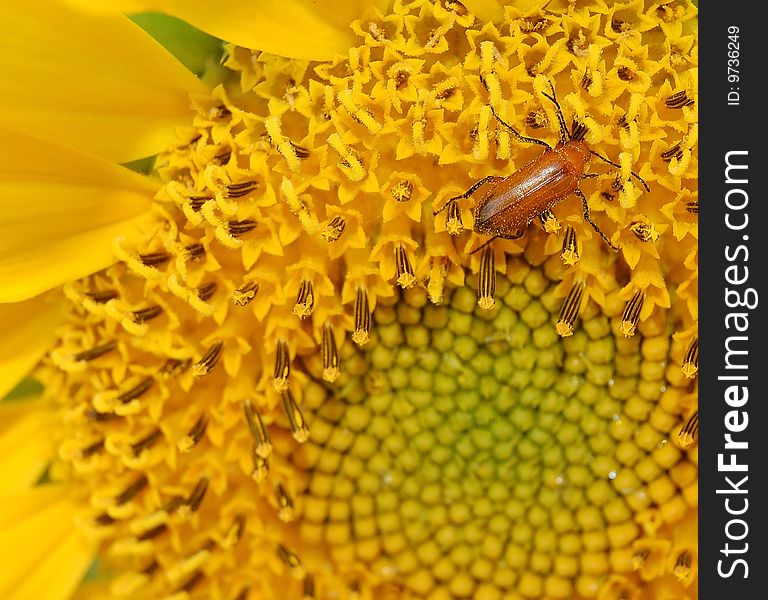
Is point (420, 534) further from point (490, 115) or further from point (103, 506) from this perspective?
point (490, 115)

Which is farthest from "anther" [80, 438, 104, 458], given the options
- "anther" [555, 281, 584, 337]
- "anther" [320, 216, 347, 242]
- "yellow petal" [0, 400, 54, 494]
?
"anther" [555, 281, 584, 337]

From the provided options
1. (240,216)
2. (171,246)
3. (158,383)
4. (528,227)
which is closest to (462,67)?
(528,227)

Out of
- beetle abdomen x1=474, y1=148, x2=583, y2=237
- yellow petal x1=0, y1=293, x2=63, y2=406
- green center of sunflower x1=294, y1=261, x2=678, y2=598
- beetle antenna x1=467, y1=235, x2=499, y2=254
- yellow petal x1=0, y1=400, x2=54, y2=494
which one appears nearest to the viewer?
beetle abdomen x1=474, y1=148, x2=583, y2=237

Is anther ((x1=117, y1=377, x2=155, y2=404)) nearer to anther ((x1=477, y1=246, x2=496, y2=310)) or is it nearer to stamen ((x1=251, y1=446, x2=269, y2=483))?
stamen ((x1=251, y1=446, x2=269, y2=483))

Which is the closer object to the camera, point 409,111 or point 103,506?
point 409,111

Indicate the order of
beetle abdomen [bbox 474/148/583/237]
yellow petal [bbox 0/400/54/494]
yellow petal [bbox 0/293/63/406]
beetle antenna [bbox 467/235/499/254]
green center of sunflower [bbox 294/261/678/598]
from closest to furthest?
1. beetle abdomen [bbox 474/148/583/237]
2. beetle antenna [bbox 467/235/499/254]
3. green center of sunflower [bbox 294/261/678/598]
4. yellow petal [bbox 0/293/63/406]
5. yellow petal [bbox 0/400/54/494]

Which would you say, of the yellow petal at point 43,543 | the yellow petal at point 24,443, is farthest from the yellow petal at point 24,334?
the yellow petal at point 43,543

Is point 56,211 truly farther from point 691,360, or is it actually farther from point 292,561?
point 691,360
